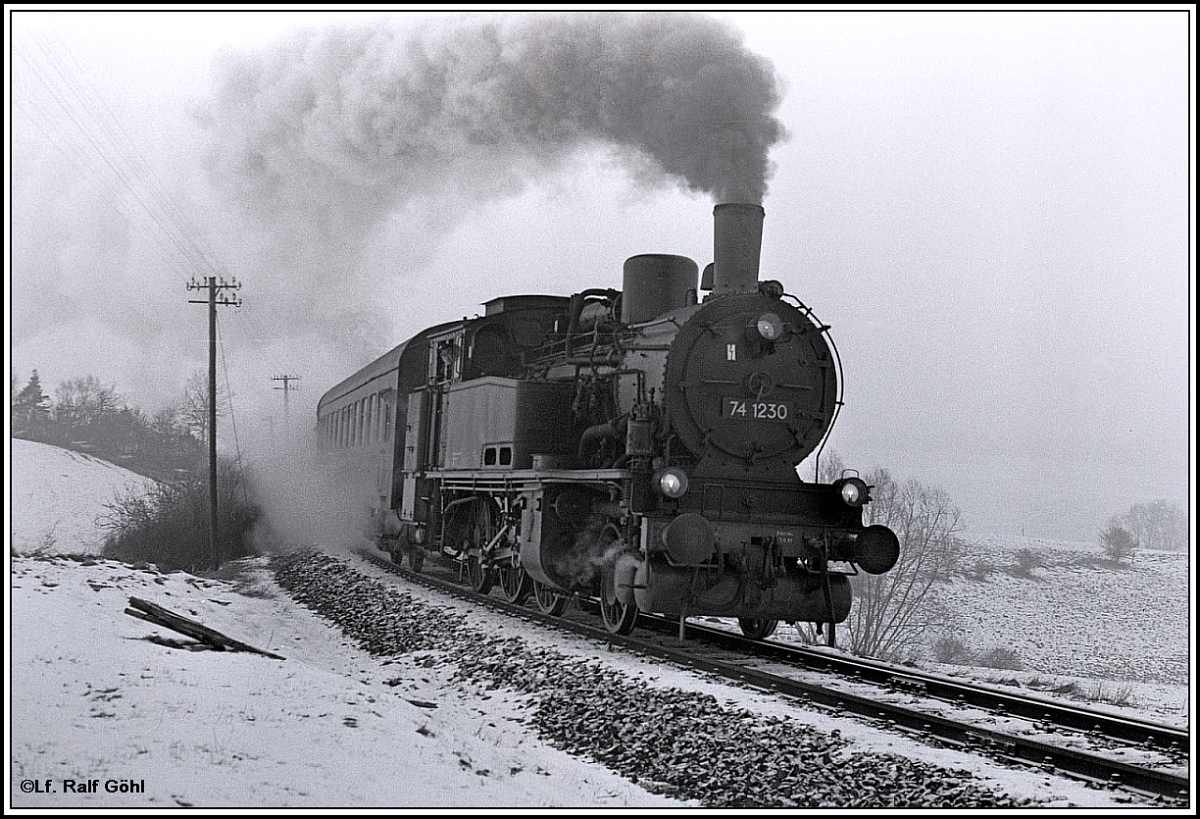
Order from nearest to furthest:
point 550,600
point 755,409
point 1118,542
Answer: point 755,409
point 550,600
point 1118,542

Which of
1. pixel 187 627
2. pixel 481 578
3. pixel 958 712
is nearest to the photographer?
pixel 958 712

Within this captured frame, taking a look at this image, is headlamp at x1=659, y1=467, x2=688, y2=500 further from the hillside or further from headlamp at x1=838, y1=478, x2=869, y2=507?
the hillside

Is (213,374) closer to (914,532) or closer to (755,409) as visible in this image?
(755,409)

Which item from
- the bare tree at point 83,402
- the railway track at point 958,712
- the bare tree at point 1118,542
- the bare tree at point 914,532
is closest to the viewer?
the railway track at point 958,712

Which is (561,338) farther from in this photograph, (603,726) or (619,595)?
(603,726)

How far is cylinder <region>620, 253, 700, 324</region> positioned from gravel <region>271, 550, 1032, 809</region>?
12.2 ft

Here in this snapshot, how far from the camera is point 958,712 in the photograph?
6.61 meters

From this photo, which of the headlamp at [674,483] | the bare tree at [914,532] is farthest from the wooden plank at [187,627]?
the bare tree at [914,532]

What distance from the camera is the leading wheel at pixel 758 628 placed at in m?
9.74

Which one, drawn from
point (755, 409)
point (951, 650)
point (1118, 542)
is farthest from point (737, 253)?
point (1118, 542)

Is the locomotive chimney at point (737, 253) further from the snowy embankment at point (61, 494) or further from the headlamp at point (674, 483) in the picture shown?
the snowy embankment at point (61, 494)

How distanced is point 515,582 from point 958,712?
6154 millimetres

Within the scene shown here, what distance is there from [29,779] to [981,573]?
35150 mm

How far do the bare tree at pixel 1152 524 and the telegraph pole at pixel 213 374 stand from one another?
2568 centimetres
